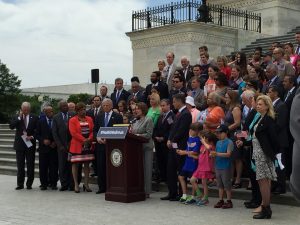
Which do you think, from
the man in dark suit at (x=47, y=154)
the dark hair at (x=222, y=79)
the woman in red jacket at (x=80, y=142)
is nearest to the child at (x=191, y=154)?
the dark hair at (x=222, y=79)

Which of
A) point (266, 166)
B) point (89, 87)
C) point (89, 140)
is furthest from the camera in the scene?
point (89, 87)

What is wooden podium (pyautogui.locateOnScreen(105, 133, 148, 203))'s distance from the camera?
9.63 m

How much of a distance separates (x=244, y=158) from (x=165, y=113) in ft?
6.68

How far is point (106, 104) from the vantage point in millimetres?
10914

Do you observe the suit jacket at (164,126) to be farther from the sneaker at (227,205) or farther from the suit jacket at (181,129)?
the sneaker at (227,205)

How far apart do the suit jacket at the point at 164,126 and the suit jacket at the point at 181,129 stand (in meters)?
0.61

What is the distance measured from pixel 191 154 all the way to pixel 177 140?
1.48 ft

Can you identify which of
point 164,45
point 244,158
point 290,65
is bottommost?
point 244,158

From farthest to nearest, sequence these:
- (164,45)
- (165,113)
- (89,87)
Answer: (89,87), (164,45), (165,113)

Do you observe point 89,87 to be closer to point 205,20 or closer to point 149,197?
point 205,20

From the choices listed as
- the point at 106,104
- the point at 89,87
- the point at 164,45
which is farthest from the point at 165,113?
the point at 89,87

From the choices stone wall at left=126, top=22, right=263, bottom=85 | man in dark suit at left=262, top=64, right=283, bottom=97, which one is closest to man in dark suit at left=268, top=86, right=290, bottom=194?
man in dark suit at left=262, top=64, right=283, bottom=97

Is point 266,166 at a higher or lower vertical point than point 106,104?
lower

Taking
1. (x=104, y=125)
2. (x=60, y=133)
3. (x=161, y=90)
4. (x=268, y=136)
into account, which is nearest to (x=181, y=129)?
(x=268, y=136)
